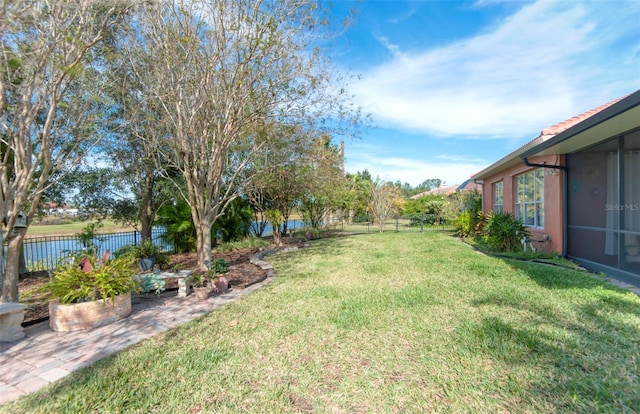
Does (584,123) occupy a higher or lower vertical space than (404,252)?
higher

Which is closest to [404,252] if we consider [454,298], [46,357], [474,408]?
[454,298]

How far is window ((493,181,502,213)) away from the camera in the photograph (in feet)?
42.4

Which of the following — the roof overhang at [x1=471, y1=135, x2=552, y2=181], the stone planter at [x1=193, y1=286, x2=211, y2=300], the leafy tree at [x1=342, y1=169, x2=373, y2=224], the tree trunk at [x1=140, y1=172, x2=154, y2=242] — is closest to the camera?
the stone planter at [x1=193, y1=286, x2=211, y2=300]

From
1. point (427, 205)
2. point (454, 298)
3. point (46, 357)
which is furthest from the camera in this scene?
point (427, 205)

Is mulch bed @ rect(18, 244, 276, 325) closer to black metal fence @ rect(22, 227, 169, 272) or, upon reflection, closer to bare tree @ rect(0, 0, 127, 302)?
bare tree @ rect(0, 0, 127, 302)

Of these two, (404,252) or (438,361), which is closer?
(438,361)

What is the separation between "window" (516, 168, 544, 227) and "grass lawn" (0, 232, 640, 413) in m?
4.70

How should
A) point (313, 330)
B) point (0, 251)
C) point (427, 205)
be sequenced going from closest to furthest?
point (313, 330) < point (0, 251) < point (427, 205)

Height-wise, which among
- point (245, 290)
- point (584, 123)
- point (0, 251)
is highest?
point (584, 123)

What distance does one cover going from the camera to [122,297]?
Result: 4168 mm

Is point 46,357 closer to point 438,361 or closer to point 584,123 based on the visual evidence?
point 438,361

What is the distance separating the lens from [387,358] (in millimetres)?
2904

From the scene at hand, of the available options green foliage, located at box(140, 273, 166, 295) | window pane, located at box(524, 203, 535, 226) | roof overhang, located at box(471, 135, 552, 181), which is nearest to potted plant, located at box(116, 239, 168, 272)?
green foliage, located at box(140, 273, 166, 295)

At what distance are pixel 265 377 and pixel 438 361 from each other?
61.5 inches
